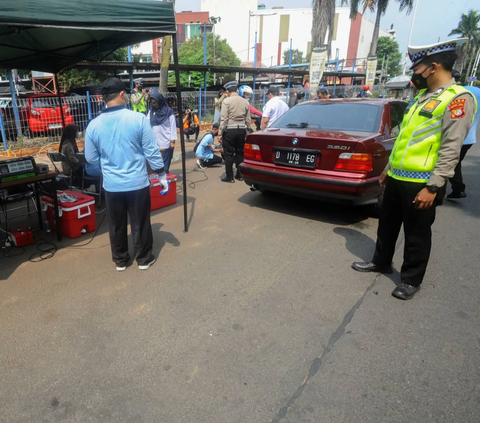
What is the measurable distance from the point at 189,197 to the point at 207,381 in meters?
4.10

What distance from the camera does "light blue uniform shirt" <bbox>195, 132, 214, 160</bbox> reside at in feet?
26.2

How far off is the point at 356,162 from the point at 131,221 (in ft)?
8.84

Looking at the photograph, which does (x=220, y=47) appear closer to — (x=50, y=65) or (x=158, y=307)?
(x=50, y=65)

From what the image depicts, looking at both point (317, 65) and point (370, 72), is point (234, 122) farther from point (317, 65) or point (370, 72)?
point (370, 72)

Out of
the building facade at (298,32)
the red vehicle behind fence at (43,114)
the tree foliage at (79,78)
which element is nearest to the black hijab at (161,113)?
the red vehicle behind fence at (43,114)

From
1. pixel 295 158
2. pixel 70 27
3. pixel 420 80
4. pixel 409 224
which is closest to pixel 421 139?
pixel 420 80

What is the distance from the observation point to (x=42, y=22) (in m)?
2.73

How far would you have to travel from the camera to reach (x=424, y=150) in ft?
9.04

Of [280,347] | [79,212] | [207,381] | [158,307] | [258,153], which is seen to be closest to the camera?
[207,381]

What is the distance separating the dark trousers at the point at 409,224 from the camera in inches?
113

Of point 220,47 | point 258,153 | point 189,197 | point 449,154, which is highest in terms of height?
point 220,47

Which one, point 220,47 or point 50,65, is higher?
point 220,47

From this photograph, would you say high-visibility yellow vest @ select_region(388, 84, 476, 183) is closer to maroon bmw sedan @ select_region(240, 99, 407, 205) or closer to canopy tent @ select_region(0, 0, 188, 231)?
maroon bmw sedan @ select_region(240, 99, 407, 205)

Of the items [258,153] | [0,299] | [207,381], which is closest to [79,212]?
[0,299]
